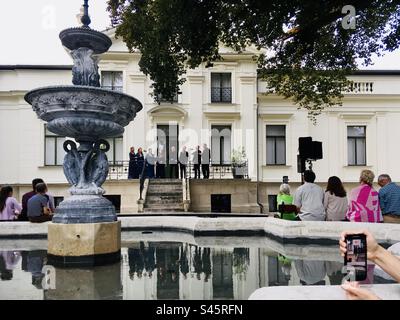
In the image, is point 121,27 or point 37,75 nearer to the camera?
point 121,27

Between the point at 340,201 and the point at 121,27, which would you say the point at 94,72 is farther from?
the point at 121,27

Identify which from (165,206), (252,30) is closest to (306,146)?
(252,30)

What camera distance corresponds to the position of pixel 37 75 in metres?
23.4

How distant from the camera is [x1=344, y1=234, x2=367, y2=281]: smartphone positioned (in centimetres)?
206

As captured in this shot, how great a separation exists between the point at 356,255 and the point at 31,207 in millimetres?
6116

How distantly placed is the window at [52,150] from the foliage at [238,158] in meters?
10.6

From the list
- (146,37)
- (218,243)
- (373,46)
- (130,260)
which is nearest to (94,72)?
(130,260)

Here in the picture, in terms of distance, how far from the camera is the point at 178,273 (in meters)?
4.66

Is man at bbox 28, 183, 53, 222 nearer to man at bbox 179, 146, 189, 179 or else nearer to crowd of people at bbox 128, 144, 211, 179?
crowd of people at bbox 128, 144, 211, 179

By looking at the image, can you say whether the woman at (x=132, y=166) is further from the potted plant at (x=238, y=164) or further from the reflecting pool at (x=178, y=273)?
the reflecting pool at (x=178, y=273)

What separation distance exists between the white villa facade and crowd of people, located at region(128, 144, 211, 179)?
0.98 meters

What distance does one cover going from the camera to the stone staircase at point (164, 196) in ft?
60.9

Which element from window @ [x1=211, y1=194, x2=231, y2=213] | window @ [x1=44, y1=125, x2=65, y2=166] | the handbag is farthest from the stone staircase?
the handbag
